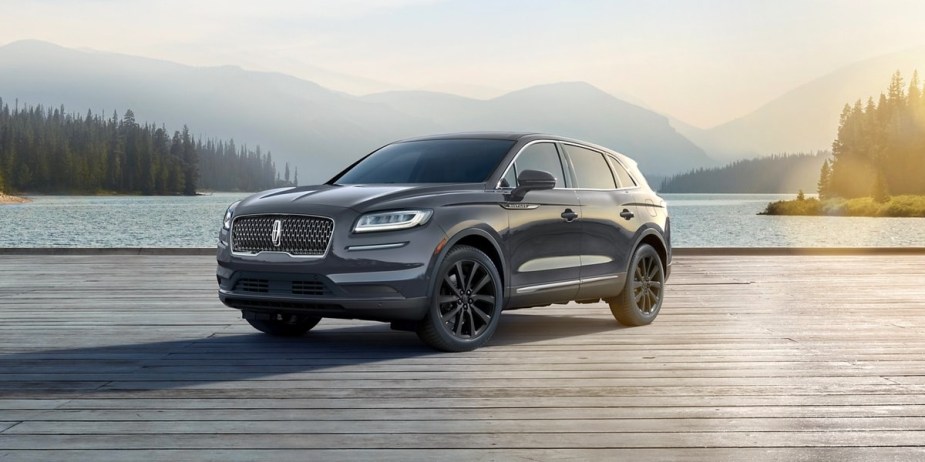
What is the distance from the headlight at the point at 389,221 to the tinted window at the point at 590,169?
203 centimetres

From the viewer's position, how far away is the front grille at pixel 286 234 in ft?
24.7

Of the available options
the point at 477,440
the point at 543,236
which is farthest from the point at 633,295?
the point at 477,440

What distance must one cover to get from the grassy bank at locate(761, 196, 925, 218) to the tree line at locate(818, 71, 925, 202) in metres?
9.67

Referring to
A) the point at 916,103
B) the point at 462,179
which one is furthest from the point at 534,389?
the point at 916,103

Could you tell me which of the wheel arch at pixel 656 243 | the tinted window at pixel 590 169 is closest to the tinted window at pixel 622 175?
the tinted window at pixel 590 169

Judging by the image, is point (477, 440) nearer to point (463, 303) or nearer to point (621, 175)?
point (463, 303)

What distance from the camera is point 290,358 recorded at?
7.42m

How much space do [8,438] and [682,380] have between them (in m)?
3.62

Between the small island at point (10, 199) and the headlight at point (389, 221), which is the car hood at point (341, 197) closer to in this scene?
the headlight at point (389, 221)

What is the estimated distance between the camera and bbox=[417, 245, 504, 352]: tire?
762 centimetres

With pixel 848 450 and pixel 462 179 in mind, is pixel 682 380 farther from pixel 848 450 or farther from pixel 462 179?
pixel 462 179

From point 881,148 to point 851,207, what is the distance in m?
25.3

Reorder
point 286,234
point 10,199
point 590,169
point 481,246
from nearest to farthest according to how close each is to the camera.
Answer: point 286,234
point 481,246
point 590,169
point 10,199

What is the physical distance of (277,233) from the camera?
7.68 m
